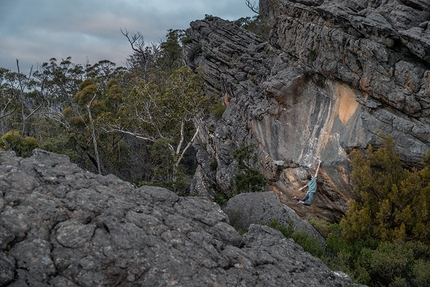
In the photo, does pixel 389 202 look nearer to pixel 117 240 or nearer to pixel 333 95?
pixel 333 95

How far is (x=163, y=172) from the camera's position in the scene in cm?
1775

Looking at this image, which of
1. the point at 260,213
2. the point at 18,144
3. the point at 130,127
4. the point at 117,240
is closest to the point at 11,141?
the point at 18,144

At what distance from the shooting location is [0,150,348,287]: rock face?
4629 millimetres

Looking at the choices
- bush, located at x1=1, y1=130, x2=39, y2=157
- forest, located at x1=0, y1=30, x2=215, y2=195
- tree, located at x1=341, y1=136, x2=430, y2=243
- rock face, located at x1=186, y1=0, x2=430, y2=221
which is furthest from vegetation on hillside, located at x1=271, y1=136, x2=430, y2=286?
bush, located at x1=1, y1=130, x2=39, y2=157

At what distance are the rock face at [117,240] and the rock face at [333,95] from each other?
294 inches

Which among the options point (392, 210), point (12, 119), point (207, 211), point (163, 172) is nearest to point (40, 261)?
point (207, 211)

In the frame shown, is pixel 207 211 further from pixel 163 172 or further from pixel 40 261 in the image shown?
pixel 163 172

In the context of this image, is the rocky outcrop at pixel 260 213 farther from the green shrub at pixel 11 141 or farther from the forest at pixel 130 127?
the green shrub at pixel 11 141

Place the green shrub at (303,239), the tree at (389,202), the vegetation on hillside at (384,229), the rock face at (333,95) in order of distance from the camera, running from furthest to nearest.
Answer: the rock face at (333,95) → the tree at (389,202) → the green shrub at (303,239) → the vegetation on hillside at (384,229)

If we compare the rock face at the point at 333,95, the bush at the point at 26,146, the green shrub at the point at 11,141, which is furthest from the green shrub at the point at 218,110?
the green shrub at the point at 11,141

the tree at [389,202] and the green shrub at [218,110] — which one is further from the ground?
the green shrub at [218,110]

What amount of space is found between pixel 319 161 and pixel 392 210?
140 inches

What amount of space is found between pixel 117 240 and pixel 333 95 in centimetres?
1134

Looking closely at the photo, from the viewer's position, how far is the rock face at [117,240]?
4629 mm
